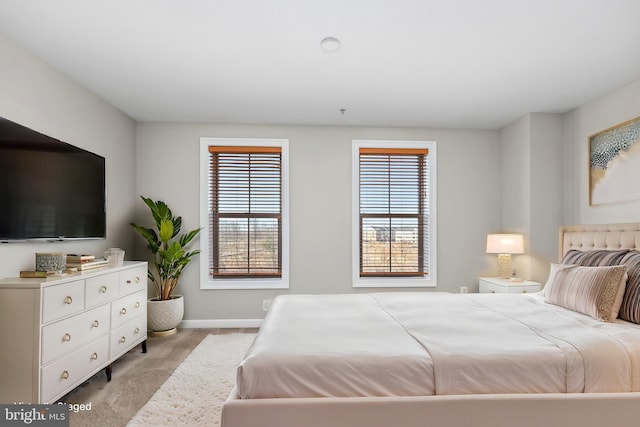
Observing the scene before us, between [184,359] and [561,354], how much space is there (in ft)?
9.37

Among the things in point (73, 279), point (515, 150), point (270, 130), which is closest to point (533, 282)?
point (515, 150)

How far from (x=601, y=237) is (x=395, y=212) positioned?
204cm

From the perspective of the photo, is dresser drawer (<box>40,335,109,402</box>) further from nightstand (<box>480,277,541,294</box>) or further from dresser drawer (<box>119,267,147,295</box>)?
nightstand (<box>480,277,541,294</box>)

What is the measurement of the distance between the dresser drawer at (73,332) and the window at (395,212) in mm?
2699

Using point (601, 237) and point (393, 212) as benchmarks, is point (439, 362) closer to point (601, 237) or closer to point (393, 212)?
point (601, 237)

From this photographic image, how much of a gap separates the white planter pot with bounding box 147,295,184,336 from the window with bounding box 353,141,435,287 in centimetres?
211

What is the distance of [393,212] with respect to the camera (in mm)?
4480

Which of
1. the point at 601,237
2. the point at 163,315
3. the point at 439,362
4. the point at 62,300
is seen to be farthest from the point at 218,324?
the point at 601,237

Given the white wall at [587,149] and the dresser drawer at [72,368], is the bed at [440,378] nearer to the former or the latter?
the dresser drawer at [72,368]

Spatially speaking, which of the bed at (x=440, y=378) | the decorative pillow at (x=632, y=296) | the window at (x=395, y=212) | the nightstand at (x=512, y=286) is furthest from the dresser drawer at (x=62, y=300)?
the nightstand at (x=512, y=286)

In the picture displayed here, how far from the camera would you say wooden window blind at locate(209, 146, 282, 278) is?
4.34 meters

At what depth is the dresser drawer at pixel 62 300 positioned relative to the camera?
6.98ft

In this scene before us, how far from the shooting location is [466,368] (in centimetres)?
162

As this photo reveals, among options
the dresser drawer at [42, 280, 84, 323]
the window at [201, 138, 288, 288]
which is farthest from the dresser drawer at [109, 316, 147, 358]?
the window at [201, 138, 288, 288]
